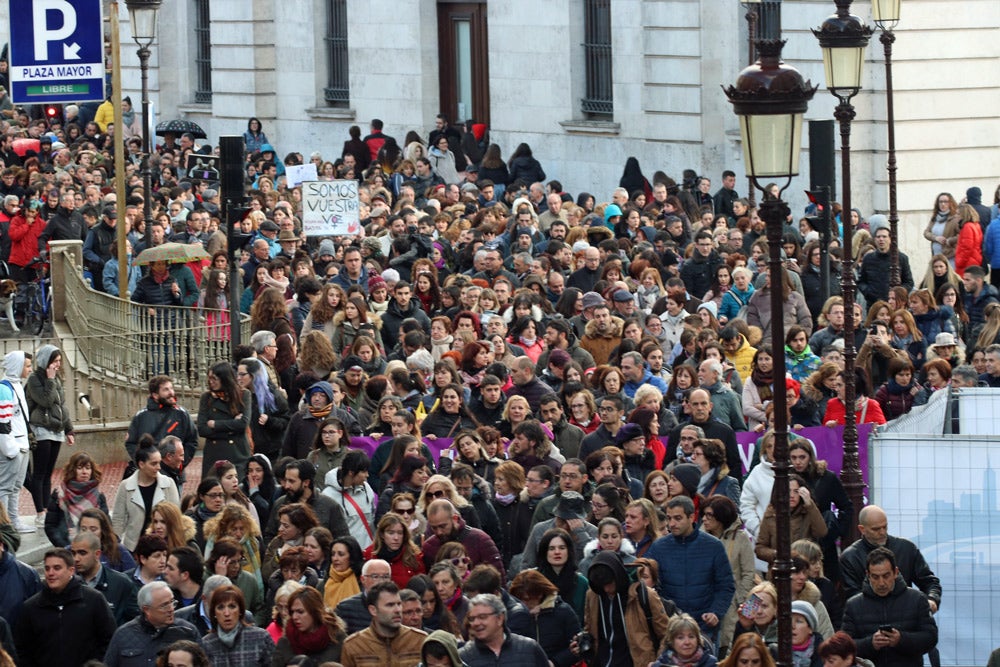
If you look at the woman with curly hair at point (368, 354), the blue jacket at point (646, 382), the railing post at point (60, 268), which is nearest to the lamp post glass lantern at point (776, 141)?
the blue jacket at point (646, 382)

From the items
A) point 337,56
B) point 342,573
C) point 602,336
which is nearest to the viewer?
point 342,573

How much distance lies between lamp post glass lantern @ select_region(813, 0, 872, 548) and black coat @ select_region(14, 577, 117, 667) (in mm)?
5718

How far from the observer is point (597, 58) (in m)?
35.1

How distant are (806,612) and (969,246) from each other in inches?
504

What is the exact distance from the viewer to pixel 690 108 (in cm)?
3231

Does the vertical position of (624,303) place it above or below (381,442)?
above

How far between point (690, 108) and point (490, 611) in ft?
70.1

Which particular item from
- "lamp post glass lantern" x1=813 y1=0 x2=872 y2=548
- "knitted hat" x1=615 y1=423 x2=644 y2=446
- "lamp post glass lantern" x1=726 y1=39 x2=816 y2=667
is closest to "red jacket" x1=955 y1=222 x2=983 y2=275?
"lamp post glass lantern" x1=813 y1=0 x2=872 y2=548

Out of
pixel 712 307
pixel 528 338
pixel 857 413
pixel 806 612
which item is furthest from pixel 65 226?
pixel 806 612

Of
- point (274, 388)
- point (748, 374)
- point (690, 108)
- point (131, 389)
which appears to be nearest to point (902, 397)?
point (748, 374)

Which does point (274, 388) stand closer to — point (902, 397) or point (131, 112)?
point (902, 397)

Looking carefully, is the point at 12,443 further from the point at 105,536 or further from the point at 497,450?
the point at 497,450

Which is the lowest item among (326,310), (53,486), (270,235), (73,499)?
(53,486)

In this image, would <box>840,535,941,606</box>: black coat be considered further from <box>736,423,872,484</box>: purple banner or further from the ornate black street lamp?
the ornate black street lamp
